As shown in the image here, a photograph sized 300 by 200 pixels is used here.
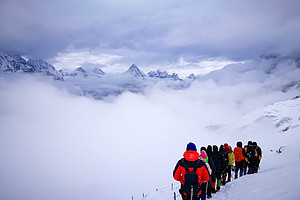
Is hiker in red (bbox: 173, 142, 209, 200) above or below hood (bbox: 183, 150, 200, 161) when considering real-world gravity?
below

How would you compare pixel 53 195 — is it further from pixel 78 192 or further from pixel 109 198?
pixel 109 198

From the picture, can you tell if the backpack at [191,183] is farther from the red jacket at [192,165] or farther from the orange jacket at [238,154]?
the orange jacket at [238,154]

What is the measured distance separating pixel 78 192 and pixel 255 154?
191116mm

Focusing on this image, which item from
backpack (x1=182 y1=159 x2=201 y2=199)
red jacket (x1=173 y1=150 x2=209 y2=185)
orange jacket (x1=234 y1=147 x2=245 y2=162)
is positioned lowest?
backpack (x1=182 y1=159 x2=201 y2=199)

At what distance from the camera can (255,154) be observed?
14438 millimetres

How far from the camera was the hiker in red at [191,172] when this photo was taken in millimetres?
6695

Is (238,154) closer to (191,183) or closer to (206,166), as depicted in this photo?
(206,166)

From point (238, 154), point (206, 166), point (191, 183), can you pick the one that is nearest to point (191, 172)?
point (191, 183)

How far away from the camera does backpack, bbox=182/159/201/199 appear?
22.1 feet

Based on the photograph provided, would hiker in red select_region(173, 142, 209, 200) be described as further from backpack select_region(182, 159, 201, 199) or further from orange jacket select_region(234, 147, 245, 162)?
orange jacket select_region(234, 147, 245, 162)

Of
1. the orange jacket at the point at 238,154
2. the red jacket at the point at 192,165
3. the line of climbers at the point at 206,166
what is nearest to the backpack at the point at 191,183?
the line of climbers at the point at 206,166

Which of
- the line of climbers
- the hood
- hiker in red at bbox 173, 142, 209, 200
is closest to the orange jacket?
the line of climbers

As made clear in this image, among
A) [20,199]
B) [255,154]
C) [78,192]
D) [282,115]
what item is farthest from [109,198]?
[282,115]

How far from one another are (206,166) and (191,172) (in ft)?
A: 2.09
